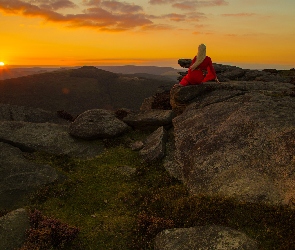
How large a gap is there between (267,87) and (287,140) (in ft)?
32.9

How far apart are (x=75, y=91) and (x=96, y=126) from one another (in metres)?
98.7

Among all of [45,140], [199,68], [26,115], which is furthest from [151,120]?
[26,115]

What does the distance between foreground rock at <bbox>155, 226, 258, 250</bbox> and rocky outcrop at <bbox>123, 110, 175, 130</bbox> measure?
10.8 metres

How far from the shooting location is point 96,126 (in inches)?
733

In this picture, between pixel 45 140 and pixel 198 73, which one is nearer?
pixel 45 140

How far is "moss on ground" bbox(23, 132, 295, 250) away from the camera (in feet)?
27.5

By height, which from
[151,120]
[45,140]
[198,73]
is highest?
[198,73]

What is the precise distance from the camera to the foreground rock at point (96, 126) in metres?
18.3

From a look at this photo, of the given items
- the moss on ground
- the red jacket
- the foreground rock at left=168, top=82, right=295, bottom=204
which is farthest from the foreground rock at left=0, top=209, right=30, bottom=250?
the red jacket

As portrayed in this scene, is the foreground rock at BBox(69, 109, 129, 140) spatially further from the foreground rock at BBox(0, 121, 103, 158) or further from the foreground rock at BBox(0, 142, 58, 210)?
the foreground rock at BBox(0, 142, 58, 210)

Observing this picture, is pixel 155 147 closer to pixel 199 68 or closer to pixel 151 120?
pixel 151 120

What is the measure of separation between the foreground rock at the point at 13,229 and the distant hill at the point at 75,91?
7839cm

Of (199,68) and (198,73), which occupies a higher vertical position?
(199,68)

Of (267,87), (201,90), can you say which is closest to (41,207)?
(201,90)
